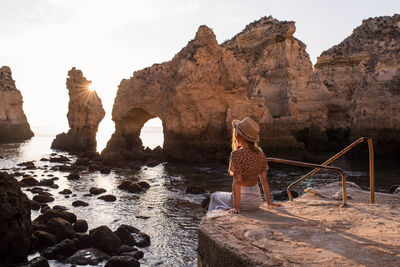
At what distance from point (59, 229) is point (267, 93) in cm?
2697

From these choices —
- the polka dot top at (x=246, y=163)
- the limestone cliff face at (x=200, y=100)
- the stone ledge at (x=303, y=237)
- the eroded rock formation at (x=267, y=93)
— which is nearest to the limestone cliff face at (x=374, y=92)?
the eroded rock formation at (x=267, y=93)

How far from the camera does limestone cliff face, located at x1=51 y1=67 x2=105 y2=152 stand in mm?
34781

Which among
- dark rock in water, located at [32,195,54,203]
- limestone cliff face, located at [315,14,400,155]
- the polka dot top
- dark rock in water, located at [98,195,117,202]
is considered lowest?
dark rock in water, located at [98,195,117,202]

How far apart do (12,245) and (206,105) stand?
16656 mm

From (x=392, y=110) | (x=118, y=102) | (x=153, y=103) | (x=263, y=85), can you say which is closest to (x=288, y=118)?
(x=263, y=85)

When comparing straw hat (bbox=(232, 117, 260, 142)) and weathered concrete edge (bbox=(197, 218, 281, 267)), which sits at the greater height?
straw hat (bbox=(232, 117, 260, 142))

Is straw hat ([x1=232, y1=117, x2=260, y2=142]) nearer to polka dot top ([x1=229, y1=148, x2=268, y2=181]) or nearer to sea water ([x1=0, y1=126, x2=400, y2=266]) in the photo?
polka dot top ([x1=229, y1=148, x2=268, y2=181])

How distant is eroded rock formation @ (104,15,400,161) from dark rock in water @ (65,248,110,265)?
14614 mm

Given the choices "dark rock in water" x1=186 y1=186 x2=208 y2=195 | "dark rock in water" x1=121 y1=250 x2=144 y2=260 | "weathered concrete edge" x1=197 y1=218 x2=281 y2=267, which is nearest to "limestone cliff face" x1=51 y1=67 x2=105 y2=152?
"dark rock in water" x1=186 y1=186 x2=208 y2=195

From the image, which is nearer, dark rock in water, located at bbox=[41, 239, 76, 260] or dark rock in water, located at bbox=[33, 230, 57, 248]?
dark rock in water, located at bbox=[41, 239, 76, 260]

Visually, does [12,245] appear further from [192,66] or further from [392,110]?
[392,110]

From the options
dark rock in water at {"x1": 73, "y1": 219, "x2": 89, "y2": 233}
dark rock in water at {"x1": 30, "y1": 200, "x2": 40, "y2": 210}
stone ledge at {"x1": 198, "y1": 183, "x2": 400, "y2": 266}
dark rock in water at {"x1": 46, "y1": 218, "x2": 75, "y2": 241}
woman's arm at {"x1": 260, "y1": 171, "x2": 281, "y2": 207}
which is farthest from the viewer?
dark rock in water at {"x1": 30, "y1": 200, "x2": 40, "y2": 210}

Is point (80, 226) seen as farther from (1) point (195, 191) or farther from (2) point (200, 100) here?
(2) point (200, 100)

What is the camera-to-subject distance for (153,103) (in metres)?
25.0
